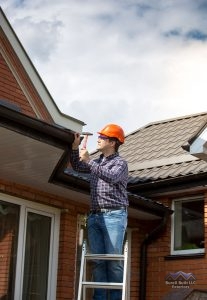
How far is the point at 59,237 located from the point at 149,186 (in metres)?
2.23

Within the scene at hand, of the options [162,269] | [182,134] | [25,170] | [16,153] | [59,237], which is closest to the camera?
[16,153]

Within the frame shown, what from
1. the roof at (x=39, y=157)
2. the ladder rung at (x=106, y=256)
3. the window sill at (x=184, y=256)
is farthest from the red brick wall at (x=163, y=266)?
the ladder rung at (x=106, y=256)

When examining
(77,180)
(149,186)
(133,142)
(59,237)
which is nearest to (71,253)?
(59,237)

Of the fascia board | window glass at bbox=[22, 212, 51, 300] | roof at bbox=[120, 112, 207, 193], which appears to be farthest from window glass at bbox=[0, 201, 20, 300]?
roof at bbox=[120, 112, 207, 193]

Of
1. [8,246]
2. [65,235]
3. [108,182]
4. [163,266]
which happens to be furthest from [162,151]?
[108,182]

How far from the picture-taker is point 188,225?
39.9 feet

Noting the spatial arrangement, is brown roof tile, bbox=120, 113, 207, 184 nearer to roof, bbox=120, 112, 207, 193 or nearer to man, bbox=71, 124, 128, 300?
roof, bbox=120, 112, 207, 193

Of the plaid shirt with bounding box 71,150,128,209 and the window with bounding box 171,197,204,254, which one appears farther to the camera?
the window with bounding box 171,197,204,254

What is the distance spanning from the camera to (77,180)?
1002 centimetres

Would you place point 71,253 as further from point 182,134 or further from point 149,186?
point 182,134

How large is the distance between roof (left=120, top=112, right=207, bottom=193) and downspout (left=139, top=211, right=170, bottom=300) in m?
0.77

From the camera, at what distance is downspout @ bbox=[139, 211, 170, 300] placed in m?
12.0

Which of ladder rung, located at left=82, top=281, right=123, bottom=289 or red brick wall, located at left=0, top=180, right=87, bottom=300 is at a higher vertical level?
red brick wall, located at left=0, top=180, right=87, bottom=300

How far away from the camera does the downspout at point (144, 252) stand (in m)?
12.0
